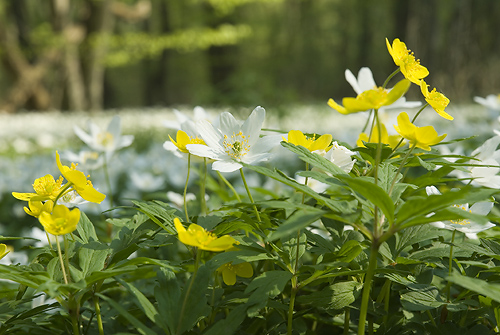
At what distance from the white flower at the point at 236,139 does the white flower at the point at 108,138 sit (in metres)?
0.90

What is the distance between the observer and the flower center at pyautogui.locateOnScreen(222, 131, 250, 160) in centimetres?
103

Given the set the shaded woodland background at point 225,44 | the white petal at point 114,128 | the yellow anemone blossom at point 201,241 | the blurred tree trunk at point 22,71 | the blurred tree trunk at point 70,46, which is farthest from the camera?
the blurred tree trunk at point 70,46

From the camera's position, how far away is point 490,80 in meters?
13.6

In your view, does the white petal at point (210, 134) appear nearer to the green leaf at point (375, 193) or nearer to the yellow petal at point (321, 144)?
the yellow petal at point (321, 144)

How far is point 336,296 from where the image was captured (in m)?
0.88


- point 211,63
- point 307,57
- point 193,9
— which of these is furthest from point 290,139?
point 307,57

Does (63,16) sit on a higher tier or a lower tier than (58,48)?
higher

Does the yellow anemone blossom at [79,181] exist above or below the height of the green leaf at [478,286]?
above

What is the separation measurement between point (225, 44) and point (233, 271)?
55.1ft

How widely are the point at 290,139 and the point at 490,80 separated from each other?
1466 cm

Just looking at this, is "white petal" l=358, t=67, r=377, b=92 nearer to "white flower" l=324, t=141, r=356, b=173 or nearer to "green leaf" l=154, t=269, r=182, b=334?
"white flower" l=324, t=141, r=356, b=173

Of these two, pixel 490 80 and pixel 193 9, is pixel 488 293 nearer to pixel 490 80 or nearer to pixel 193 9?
pixel 490 80

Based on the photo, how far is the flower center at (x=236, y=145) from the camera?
3.36 feet

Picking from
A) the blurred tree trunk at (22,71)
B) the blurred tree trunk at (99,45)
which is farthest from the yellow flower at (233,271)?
the blurred tree trunk at (22,71)
